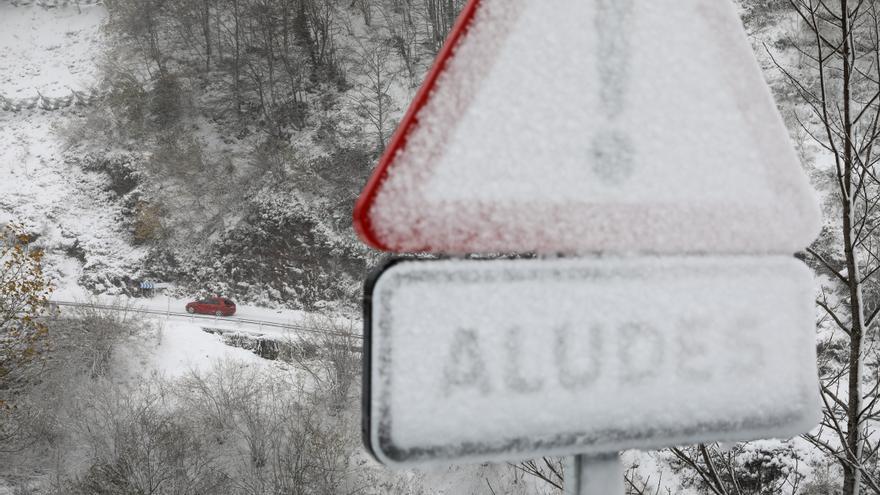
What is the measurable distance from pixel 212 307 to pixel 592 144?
15.2 m

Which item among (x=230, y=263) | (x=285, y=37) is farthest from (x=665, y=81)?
(x=285, y=37)

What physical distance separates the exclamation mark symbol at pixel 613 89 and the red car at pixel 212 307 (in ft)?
49.4

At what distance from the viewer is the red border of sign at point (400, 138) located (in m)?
0.54

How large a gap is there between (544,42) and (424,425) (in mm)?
453

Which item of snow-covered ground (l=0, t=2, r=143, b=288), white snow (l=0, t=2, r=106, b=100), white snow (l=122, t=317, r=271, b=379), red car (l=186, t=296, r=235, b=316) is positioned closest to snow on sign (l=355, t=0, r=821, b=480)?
white snow (l=122, t=317, r=271, b=379)

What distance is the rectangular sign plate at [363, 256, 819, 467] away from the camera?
1.74ft

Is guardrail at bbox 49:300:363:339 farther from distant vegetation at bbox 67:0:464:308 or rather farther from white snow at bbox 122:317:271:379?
distant vegetation at bbox 67:0:464:308

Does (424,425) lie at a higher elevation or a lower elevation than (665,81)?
lower

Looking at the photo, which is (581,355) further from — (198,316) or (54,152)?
(54,152)

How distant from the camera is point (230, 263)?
16016mm

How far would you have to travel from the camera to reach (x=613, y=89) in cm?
61

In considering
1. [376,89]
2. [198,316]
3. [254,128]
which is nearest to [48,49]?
[254,128]

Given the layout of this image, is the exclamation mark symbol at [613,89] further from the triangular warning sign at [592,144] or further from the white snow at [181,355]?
the white snow at [181,355]

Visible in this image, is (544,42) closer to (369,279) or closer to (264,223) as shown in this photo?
(369,279)
